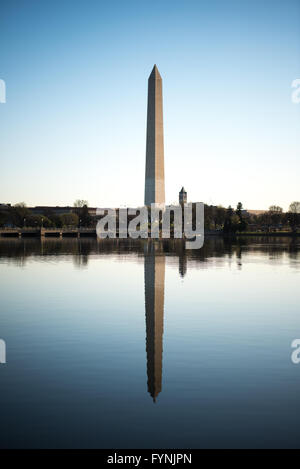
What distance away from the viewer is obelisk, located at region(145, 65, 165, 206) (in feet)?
292

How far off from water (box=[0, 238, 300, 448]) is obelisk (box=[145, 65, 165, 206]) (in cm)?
6995

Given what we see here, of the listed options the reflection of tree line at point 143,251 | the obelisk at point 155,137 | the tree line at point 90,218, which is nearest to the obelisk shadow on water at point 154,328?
the reflection of tree line at point 143,251

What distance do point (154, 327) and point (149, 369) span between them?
4.16 metres

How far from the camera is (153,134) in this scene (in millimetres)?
90250

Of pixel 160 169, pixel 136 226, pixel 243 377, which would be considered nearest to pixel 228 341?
pixel 243 377

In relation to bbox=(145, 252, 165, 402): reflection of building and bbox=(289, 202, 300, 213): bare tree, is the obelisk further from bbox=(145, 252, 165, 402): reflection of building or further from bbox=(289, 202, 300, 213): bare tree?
bbox=(289, 202, 300, 213): bare tree

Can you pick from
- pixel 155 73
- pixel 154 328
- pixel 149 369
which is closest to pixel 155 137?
pixel 155 73

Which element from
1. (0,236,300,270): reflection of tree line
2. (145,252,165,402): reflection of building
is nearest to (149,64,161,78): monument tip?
(0,236,300,270): reflection of tree line

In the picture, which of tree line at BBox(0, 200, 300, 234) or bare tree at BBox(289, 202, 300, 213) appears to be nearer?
tree line at BBox(0, 200, 300, 234)

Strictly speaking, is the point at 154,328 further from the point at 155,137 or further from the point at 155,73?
the point at 155,73

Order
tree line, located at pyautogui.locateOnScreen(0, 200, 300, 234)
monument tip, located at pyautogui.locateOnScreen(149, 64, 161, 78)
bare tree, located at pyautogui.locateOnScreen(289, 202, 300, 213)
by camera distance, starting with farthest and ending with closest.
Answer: bare tree, located at pyautogui.locateOnScreen(289, 202, 300, 213) → tree line, located at pyautogui.locateOnScreen(0, 200, 300, 234) → monument tip, located at pyautogui.locateOnScreen(149, 64, 161, 78)

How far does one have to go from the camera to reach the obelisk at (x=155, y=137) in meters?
89.1
